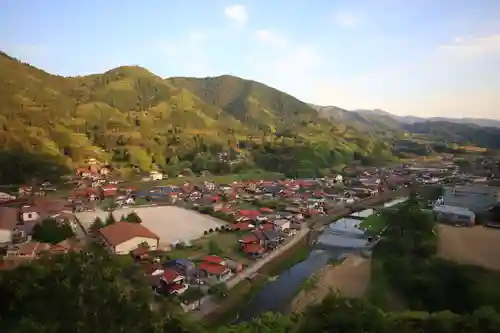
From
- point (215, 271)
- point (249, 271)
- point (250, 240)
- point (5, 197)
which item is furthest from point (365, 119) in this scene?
point (215, 271)

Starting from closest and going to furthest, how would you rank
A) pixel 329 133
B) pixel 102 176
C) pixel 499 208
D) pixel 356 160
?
pixel 499 208
pixel 102 176
pixel 356 160
pixel 329 133

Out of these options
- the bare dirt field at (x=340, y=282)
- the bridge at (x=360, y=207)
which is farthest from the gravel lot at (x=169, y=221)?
the bare dirt field at (x=340, y=282)

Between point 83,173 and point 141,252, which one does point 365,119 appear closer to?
point 83,173

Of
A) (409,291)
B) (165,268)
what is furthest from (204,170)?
(409,291)

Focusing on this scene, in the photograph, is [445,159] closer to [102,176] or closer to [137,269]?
[102,176]

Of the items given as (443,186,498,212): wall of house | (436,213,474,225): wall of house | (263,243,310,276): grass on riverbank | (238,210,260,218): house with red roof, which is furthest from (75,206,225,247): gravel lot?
(443,186,498,212): wall of house

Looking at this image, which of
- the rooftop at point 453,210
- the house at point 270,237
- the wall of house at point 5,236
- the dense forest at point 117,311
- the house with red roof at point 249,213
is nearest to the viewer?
the dense forest at point 117,311

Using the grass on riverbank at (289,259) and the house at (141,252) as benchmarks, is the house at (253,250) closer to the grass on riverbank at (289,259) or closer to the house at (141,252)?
the grass on riverbank at (289,259)
